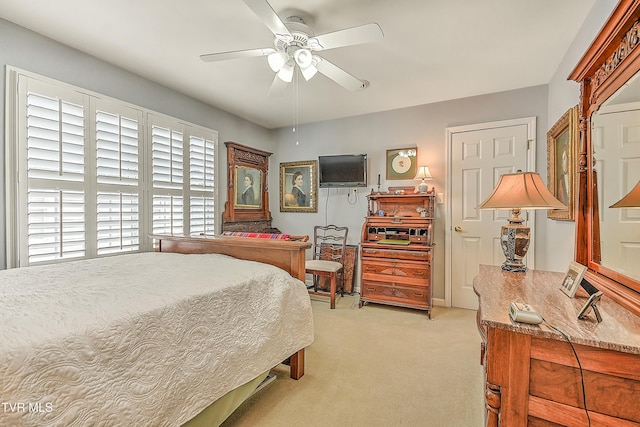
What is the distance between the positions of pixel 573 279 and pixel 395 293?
7.57 ft

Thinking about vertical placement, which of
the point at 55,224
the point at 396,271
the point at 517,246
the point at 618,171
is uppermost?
the point at 618,171

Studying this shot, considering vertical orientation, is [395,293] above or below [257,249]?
below

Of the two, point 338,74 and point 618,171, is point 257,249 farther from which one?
point 618,171

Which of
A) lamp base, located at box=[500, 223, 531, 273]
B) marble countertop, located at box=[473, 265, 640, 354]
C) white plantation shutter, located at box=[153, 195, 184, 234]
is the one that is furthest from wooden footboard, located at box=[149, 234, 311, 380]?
lamp base, located at box=[500, 223, 531, 273]

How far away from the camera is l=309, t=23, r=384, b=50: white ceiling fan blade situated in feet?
5.36

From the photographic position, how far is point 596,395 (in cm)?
88

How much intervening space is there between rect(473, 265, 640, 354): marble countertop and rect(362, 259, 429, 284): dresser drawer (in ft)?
5.89

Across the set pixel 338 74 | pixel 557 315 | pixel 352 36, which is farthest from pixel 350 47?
pixel 557 315

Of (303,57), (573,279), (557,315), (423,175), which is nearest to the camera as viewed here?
(557,315)

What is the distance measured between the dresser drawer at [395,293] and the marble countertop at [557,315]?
1.86 meters

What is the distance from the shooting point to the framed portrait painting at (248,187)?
169 inches

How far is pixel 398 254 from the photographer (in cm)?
346

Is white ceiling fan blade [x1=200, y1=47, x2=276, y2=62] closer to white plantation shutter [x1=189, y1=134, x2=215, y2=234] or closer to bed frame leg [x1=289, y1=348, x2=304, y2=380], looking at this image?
white plantation shutter [x1=189, y1=134, x2=215, y2=234]

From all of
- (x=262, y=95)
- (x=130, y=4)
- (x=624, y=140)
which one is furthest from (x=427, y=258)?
(x=130, y=4)
